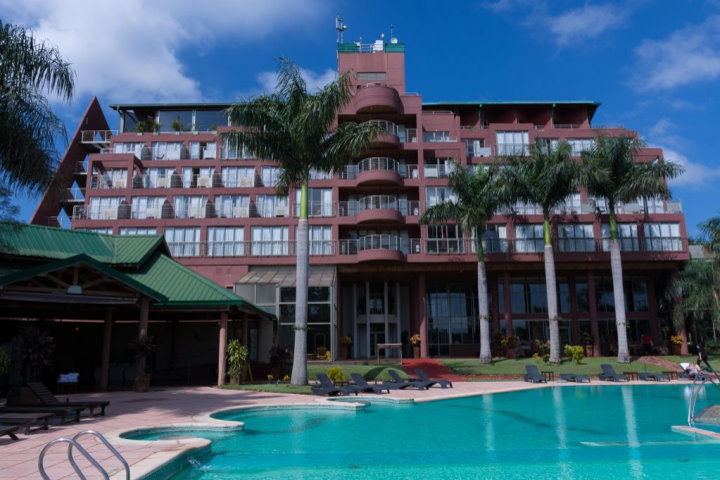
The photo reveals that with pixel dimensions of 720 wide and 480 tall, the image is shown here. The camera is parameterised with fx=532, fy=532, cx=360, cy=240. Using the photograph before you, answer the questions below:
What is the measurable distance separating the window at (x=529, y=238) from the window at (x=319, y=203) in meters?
14.0

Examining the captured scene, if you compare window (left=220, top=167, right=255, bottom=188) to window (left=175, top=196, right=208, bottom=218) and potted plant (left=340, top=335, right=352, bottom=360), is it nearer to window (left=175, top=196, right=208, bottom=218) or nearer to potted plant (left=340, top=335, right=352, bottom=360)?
window (left=175, top=196, right=208, bottom=218)

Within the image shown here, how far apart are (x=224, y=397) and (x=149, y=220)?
84.5 feet

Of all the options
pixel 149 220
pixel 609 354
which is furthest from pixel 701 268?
pixel 149 220

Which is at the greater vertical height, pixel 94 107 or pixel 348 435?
pixel 94 107

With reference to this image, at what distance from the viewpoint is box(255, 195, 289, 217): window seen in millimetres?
40875

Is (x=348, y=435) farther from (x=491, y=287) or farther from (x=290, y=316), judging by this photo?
(x=491, y=287)

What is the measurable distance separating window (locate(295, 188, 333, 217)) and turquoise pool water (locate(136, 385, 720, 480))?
23554 mm

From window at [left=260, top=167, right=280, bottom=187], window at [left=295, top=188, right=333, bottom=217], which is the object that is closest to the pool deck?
window at [left=295, top=188, right=333, bottom=217]

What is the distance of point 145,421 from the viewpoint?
1295 centimetres

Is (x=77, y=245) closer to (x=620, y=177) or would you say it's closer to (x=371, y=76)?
(x=620, y=177)

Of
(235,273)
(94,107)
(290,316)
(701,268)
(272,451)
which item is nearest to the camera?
(272,451)

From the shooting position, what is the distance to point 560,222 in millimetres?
39875

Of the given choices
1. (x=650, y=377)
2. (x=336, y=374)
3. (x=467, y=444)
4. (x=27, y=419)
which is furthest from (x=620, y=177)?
(x=27, y=419)

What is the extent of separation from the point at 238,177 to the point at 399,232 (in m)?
13.6
